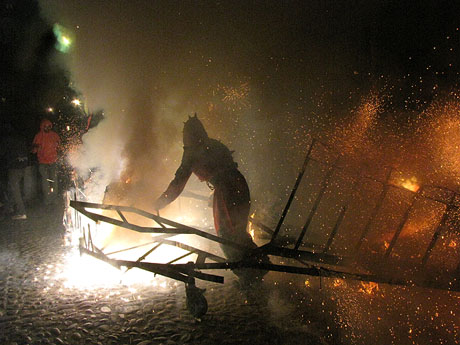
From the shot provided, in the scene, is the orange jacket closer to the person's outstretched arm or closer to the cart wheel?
the person's outstretched arm

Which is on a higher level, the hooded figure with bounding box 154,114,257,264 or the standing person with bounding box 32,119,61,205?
the hooded figure with bounding box 154,114,257,264

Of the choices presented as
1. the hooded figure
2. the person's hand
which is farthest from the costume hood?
the person's hand

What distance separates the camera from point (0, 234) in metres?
6.80

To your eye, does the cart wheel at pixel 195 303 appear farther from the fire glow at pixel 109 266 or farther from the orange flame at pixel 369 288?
the orange flame at pixel 369 288

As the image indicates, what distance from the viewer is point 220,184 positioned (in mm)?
5098

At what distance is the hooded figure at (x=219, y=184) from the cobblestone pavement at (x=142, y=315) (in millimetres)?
807

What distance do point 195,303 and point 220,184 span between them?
2.09 metres

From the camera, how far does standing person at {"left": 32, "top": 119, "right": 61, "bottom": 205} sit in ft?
32.8

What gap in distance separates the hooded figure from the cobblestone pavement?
31.8 inches

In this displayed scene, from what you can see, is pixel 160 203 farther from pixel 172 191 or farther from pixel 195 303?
pixel 195 303

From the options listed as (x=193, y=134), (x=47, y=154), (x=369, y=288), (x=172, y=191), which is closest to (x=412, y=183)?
(x=369, y=288)

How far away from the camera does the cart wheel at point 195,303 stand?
3.57 m

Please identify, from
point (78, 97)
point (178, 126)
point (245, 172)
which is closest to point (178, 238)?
point (245, 172)

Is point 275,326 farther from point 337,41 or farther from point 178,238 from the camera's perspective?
point 337,41
